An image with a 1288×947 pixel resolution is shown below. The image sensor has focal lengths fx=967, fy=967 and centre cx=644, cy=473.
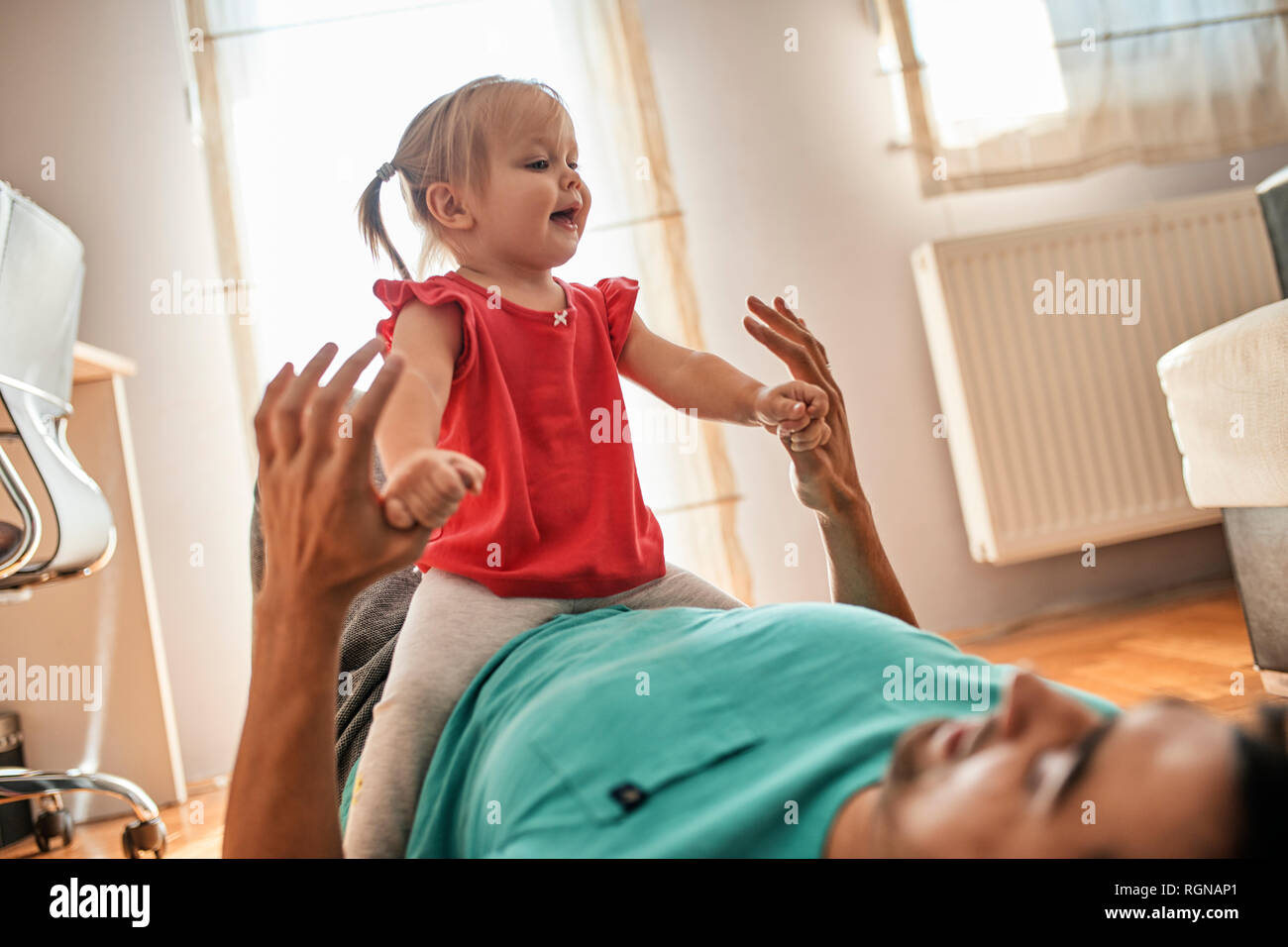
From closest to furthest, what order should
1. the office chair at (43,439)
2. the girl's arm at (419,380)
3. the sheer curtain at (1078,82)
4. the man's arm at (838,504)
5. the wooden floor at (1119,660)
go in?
1. the girl's arm at (419,380)
2. the man's arm at (838,504)
3. the office chair at (43,439)
4. the wooden floor at (1119,660)
5. the sheer curtain at (1078,82)

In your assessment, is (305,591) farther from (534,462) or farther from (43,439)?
(43,439)

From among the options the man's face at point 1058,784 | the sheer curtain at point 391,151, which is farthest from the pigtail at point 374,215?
the sheer curtain at point 391,151

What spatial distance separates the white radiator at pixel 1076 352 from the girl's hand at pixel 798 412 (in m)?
1.82

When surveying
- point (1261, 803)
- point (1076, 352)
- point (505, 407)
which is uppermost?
point (1076, 352)

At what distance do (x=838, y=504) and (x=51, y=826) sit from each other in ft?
5.45

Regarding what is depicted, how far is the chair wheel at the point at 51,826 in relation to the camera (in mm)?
1733

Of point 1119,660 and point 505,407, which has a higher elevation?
point 505,407

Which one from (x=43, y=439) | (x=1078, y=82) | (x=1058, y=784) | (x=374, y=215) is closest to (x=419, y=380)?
(x=374, y=215)

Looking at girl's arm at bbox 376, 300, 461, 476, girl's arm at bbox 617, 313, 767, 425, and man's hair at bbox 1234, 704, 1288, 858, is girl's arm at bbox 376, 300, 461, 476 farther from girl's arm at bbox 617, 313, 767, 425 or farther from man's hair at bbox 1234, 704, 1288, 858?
man's hair at bbox 1234, 704, 1288, 858

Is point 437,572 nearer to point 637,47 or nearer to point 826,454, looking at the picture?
point 826,454

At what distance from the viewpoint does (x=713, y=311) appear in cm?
261

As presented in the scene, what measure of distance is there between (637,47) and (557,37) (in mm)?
209

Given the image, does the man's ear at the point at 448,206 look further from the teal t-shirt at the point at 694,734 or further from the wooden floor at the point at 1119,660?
the wooden floor at the point at 1119,660

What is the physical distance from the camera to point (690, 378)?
939 mm
